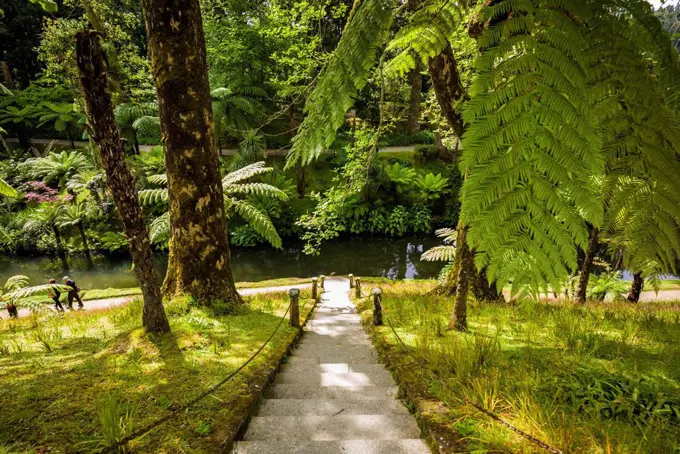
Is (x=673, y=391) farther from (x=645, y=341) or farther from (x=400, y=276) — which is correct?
(x=400, y=276)

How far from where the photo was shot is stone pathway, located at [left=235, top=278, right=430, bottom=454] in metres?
2.48

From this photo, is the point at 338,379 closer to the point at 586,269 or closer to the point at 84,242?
the point at 586,269

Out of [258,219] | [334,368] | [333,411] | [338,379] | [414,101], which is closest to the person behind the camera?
[333,411]

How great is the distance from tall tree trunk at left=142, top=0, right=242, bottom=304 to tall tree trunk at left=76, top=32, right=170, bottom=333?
4.42ft

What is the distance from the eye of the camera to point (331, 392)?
351cm

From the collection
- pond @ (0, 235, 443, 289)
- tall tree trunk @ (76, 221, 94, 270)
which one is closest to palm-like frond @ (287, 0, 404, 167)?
pond @ (0, 235, 443, 289)

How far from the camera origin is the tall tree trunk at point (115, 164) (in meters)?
3.19

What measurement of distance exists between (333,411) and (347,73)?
2841mm

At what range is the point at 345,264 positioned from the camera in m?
16.8

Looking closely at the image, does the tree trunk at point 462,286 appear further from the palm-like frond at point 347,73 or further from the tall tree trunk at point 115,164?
the tall tree trunk at point 115,164

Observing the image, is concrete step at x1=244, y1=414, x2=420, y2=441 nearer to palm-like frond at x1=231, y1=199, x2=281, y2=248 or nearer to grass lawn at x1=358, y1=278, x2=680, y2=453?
grass lawn at x1=358, y1=278, x2=680, y2=453

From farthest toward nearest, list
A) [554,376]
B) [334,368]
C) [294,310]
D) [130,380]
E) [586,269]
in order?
[586,269] < [294,310] < [334,368] < [130,380] < [554,376]

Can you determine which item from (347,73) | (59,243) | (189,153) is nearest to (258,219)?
(189,153)

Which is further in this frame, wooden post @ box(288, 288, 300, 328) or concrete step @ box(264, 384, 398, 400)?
wooden post @ box(288, 288, 300, 328)
